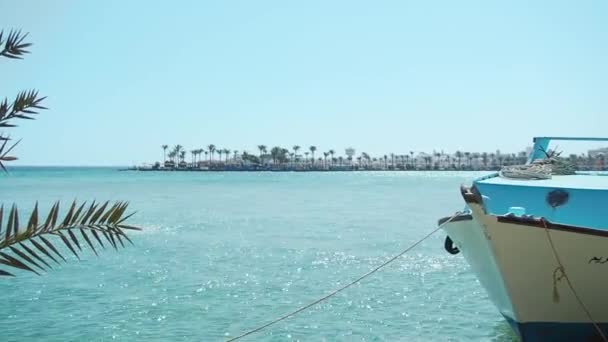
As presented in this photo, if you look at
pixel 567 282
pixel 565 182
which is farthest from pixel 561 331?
pixel 565 182

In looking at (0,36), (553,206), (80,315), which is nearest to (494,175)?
(553,206)

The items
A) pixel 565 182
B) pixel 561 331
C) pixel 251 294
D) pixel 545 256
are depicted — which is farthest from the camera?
pixel 251 294

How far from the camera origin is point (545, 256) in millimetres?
8617

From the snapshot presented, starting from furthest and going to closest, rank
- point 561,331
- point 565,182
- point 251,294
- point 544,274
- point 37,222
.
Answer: point 251,294
point 565,182
point 561,331
point 544,274
point 37,222

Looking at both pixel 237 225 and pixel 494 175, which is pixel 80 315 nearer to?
pixel 494 175

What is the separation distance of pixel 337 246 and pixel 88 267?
35.8ft

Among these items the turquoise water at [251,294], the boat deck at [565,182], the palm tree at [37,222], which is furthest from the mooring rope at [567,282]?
the palm tree at [37,222]

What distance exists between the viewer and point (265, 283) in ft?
58.5

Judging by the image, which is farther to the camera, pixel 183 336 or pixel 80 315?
pixel 80 315

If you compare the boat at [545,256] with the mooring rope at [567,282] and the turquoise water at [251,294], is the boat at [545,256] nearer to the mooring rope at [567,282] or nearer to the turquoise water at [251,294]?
the mooring rope at [567,282]

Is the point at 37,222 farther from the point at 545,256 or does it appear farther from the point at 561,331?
the point at 561,331

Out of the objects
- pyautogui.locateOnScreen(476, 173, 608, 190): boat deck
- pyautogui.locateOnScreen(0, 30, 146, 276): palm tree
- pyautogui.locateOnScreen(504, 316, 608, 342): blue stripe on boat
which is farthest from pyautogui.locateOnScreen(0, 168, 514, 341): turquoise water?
pyautogui.locateOnScreen(0, 30, 146, 276): palm tree

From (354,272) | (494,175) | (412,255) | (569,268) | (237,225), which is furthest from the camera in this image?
(237,225)

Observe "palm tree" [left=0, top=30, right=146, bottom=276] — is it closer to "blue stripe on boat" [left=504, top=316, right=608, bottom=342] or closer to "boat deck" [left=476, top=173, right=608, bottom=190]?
"blue stripe on boat" [left=504, top=316, right=608, bottom=342]
